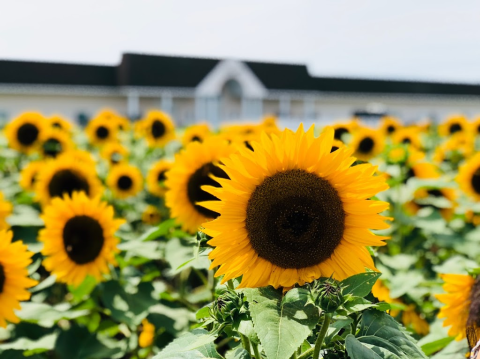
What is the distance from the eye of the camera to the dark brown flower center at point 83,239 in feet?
7.97

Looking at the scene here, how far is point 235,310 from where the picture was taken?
1124 millimetres

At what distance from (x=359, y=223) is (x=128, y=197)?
11.5ft

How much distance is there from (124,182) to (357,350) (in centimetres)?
340

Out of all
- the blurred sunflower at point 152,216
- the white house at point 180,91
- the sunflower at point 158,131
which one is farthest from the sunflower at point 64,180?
the white house at point 180,91

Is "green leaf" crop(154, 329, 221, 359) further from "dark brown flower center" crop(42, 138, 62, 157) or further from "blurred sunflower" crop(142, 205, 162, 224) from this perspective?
"dark brown flower center" crop(42, 138, 62, 157)

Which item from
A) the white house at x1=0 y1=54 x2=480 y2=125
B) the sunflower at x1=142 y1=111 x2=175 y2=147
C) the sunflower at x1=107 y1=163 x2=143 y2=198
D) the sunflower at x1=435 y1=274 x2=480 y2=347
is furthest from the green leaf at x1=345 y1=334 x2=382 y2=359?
the white house at x1=0 y1=54 x2=480 y2=125

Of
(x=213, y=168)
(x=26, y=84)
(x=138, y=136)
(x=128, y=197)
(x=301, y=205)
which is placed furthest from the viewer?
(x=26, y=84)

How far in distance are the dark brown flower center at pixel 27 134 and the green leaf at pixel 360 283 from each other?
4109mm

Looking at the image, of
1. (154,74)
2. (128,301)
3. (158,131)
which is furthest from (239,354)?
(154,74)

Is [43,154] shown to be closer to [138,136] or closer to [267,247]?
[138,136]

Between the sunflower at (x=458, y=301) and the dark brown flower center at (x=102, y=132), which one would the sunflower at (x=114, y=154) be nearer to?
the dark brown flower center at (x=102, y=132)

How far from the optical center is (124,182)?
428cm

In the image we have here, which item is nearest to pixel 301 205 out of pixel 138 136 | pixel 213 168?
pixel 213 168

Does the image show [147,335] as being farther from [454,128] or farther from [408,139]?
[454,128]
